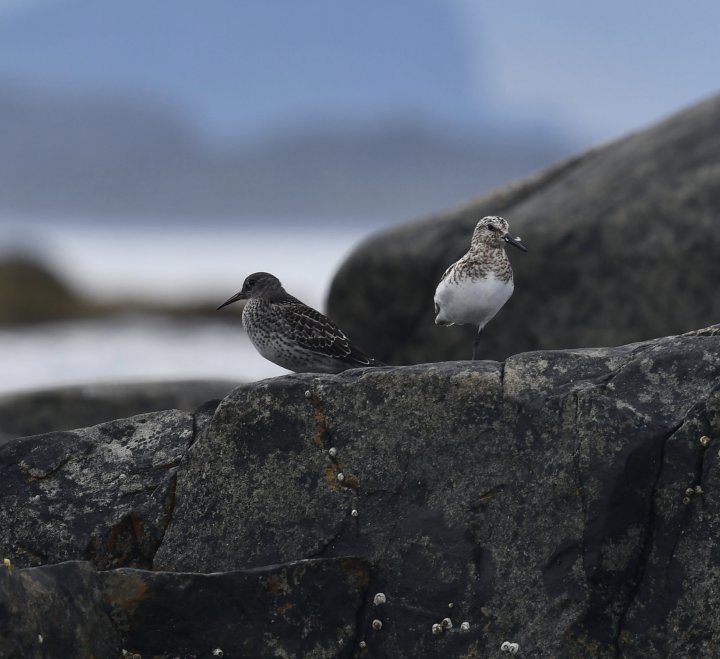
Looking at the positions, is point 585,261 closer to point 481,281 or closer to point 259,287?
point 259,287

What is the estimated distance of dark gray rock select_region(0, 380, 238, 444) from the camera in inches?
623

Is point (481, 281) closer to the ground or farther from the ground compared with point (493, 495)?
farther from the ground

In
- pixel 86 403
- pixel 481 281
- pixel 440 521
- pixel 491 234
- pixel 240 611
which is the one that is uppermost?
pixel 491 234

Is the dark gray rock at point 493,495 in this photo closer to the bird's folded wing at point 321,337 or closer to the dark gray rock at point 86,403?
the bird's folded wing at point 321,337

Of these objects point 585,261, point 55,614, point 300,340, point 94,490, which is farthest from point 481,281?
point 585,261

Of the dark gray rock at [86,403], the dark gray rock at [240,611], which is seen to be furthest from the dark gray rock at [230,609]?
the dark gray rock at [86,403]

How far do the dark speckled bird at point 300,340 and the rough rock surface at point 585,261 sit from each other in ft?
19.9

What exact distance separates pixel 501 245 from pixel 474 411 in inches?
120

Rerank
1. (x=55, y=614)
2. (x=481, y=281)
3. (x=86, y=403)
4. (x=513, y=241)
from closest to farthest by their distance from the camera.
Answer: (x=55, y=614)
(x=481, y=281)
(x=513, y=241)
(x=86, y=403)

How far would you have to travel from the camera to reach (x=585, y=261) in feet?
54.0

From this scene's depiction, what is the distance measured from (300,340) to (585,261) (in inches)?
269

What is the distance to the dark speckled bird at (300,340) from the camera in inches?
415

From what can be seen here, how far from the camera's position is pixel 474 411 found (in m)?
7.59

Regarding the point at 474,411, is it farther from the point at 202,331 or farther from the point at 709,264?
the point at 202,331
